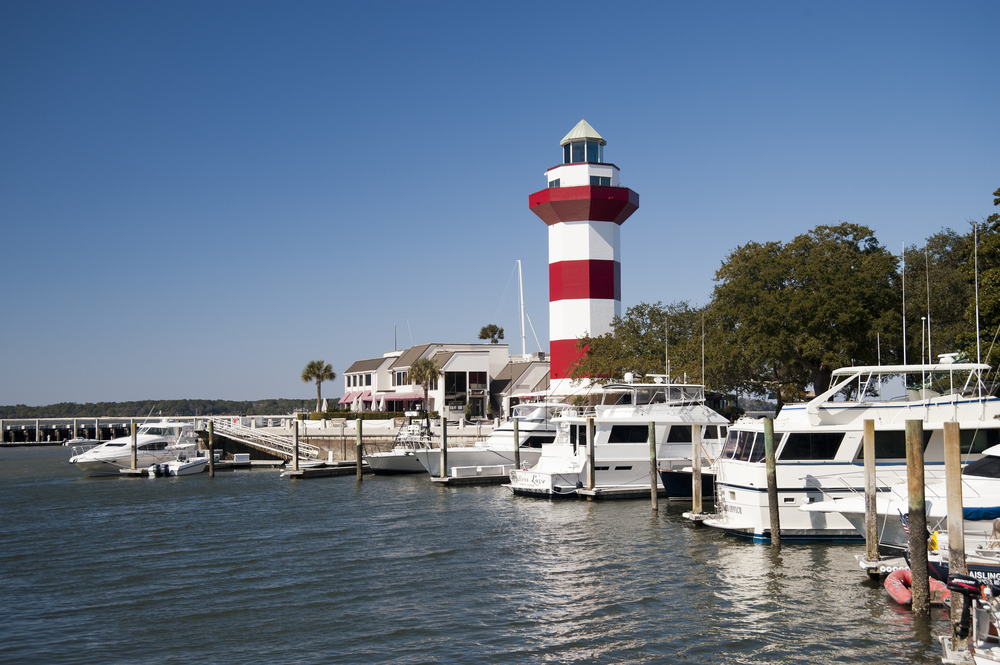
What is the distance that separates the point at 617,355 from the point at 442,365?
24.0 m

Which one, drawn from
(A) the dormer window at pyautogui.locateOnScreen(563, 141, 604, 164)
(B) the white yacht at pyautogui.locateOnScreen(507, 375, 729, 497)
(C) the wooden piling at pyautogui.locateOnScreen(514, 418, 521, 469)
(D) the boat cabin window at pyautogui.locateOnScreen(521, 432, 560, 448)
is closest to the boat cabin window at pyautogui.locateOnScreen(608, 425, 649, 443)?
(B) the white yacht at pyautogui.locateOnScreen(507, 375, 729, 497)

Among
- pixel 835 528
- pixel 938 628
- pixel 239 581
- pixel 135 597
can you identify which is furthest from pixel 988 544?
pixel 135 597

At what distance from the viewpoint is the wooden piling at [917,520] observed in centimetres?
1356

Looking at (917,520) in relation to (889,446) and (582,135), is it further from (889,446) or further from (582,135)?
(582,135)

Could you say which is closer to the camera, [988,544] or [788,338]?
[988,544]

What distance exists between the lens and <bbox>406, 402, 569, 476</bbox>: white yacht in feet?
121

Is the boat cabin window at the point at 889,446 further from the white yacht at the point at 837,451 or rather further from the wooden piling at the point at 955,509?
the wooden piling at the point at 955,509

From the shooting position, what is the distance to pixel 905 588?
48.1 feet

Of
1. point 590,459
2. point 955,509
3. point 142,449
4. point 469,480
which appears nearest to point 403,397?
point 142,449

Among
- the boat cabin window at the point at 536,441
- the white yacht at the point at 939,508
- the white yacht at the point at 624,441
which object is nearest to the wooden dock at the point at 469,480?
the boat cabin window at the point at 536,441

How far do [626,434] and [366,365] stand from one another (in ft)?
163

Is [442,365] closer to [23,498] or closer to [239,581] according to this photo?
[23,498]

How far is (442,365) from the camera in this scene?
214 ft

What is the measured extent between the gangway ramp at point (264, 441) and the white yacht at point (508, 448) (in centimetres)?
1315
